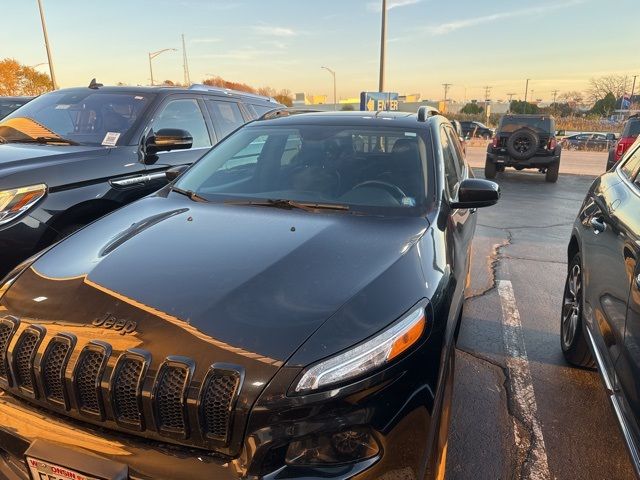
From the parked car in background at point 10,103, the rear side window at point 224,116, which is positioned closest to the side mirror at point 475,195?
the rear side window at point 224,116

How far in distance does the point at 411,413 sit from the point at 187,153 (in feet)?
12.9

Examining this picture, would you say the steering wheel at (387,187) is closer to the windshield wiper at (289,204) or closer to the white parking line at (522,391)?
the windshield wiper at (289,204)

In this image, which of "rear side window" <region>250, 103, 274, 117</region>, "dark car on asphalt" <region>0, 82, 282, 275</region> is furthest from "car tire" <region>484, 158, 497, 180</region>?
"dark car on asphalt" <region>0, 82, 282, 275</region>

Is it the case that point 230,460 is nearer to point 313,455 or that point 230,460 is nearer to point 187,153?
point 313,455

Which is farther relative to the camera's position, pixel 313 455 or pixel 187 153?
pixel 187 153

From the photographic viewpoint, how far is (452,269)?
246 centimetres

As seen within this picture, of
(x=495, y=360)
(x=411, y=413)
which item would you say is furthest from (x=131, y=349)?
(x=495, y=360)

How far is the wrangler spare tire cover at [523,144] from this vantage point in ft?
42.4

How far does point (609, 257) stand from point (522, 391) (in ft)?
3.46

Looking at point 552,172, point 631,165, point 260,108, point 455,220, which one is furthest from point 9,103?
point 552,172

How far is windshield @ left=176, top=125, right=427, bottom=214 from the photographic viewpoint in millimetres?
2916

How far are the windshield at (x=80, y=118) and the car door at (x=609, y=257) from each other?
3771mm

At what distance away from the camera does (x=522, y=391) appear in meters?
3.15

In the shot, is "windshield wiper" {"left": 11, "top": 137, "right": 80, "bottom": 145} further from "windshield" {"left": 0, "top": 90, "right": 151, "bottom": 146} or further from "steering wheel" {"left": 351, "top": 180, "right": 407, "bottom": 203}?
"steering wheel" {"left": 351, "top": 180, "right": 407, "bottom": 203}
